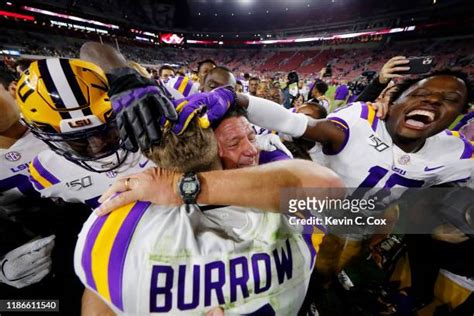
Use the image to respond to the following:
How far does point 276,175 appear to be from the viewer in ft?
2.97

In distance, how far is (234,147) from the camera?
1.18 m

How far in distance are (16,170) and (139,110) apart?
4.32 feet

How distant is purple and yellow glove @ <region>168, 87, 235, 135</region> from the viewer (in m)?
1.03

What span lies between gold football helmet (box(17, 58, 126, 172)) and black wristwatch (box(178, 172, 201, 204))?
2.69 feet

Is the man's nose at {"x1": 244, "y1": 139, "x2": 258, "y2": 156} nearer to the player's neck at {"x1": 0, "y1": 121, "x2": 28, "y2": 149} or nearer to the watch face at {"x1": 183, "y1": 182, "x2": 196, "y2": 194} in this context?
the watch face at {"x1": 183, "y1": 182, "x2": 196, "y2": 194}

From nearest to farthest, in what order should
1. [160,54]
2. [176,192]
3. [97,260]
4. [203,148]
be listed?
[97,260] → [176,192] → [203,148] → [160,54]

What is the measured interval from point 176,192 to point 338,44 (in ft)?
99.4

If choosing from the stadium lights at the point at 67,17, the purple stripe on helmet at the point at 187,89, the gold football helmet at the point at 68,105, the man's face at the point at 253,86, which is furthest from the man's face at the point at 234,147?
the stadium lights at the point at 67,17

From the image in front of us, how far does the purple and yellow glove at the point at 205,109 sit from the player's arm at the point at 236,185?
0.23 meters

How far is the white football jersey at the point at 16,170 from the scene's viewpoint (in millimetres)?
1740

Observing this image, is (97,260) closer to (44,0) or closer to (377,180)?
(377,180)

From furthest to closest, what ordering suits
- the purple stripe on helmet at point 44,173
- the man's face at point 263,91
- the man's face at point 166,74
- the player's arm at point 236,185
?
1. the man's face at point 166,74
2. the man's face at point 263,91
3. the purple stripe on helmet at point 44,173
4. the player's arm at point 236,185

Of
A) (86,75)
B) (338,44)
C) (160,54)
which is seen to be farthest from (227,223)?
(160,54)

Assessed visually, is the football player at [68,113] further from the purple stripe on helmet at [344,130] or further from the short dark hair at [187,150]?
the purple stripe on helmet at [344,130]
